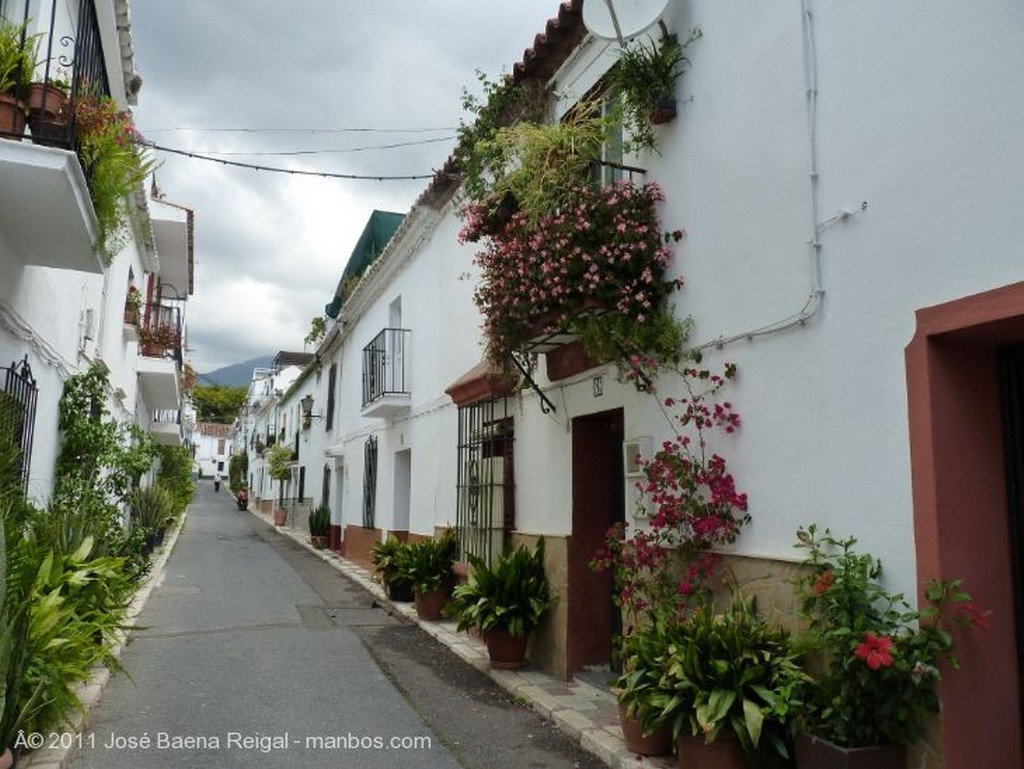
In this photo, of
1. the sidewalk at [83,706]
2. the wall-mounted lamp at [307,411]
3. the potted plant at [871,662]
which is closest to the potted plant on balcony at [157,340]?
the sidewalk at [83,706]

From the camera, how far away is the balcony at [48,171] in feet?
15.4

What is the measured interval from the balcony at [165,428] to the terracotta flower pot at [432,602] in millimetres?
11318

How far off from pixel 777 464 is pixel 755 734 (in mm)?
1436

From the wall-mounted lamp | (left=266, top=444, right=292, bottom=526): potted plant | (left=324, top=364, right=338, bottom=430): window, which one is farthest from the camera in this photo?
(left=266, top=444, right=292, bottom=526): potted plant

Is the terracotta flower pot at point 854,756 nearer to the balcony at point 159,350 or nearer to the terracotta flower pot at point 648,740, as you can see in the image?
the terracotta flower pot at point 648,740

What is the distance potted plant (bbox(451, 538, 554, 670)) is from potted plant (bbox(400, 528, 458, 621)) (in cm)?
241

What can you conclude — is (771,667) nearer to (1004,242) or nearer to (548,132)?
(1004,242)

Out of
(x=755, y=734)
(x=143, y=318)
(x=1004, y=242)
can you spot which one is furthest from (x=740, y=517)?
(x=143, y=318)

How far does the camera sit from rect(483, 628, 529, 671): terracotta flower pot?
7148mm

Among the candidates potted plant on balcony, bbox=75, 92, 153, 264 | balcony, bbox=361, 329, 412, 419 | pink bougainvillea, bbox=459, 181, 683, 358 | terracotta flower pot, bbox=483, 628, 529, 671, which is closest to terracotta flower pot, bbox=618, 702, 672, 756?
terracotta flower pot, bbox=483, 628, 529, 671

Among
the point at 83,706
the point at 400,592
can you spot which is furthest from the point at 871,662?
the point at 400,592

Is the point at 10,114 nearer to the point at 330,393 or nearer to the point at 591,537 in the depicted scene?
the point at 591,537

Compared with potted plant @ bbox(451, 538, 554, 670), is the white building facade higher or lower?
higher

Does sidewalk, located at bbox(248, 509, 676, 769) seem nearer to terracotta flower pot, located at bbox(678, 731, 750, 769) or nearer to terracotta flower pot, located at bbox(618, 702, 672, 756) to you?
terracotta flower pot, located at bbox(618, 702, 672, 756)
